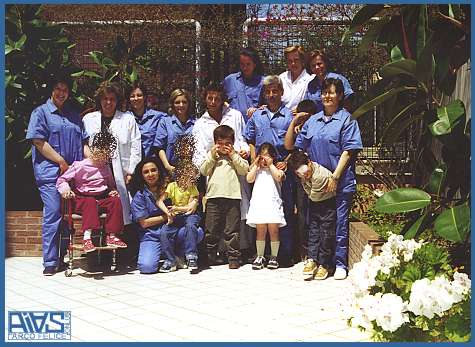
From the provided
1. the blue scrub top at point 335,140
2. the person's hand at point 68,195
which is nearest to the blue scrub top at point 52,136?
the person's hand at point 68,195

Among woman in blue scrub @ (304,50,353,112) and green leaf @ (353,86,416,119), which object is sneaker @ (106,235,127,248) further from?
green leaf @ (353,86,416,119)

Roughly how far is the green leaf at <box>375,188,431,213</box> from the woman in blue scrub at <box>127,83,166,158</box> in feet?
12.0

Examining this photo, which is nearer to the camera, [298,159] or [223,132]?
[298,159]

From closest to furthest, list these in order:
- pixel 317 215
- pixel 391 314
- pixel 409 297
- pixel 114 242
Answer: pixel 391 314 → pixel 409 297 → pixel 317 215 → pixel 114 242

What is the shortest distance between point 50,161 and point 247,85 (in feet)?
6.81

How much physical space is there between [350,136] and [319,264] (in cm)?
117

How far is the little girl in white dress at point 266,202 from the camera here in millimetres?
6527

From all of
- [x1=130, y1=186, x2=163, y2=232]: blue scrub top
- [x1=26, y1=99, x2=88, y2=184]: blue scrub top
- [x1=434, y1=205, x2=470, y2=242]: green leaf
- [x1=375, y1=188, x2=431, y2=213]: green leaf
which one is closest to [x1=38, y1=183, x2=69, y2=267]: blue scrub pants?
[x1=26, y1=99, x2=88, y2=184]: blue scrub top

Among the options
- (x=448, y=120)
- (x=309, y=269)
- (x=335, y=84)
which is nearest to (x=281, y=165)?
(x=335, y=84)

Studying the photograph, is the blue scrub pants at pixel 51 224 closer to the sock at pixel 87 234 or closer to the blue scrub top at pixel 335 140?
the sock at pixel 87 234

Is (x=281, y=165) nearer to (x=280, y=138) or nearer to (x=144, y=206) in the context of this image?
(x=280, y=138)

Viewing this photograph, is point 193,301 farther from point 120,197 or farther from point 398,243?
point 398,243

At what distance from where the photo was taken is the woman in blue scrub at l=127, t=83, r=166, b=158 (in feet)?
22.9

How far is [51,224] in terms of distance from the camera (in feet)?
21.9
